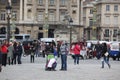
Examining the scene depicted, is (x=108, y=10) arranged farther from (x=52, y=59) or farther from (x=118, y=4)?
(x=52, y=59)

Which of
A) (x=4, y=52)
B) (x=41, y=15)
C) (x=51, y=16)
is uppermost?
(x=41, y=15)

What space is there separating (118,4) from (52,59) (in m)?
110

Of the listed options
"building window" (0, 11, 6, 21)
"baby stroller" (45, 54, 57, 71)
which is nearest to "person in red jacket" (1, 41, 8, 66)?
"baby stroller" (45, 54, 57, 71)

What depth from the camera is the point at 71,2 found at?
401 feet

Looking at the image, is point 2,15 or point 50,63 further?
point 2,15

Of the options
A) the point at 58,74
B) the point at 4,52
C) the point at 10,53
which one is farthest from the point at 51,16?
the point at 58,74

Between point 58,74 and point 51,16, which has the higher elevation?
point 51,16

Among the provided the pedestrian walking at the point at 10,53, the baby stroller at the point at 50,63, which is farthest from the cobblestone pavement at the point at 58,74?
the pedestrian walking at the point at 10,53

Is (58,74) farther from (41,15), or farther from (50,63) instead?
(41,15)

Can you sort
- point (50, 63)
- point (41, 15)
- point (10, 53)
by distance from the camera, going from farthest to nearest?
point (41, 15) → point (10, 53) → point (50, 63)

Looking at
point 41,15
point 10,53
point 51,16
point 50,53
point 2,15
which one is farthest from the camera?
point 51,16

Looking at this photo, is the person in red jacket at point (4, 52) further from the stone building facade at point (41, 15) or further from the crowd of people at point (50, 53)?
the stone building facade at point (41, 15)

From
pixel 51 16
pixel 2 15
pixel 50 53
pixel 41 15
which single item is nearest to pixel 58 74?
pixel 50 53

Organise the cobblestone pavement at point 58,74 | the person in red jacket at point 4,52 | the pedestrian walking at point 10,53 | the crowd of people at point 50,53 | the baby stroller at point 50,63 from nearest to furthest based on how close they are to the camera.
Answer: the cobblestone pavement at point 58,74, the baby stroller at point 50,63, the crowd of people at point 50,53, the person in red jacket at point 4,52, the pedestrian walking at point 10,53
